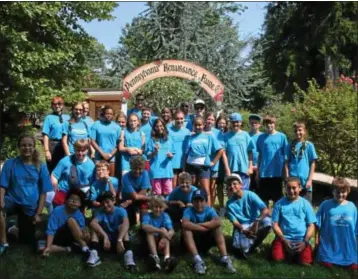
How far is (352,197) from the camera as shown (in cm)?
995

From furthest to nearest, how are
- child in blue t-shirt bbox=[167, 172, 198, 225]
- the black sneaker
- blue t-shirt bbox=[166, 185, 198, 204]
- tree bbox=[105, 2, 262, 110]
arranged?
tree bbox=[105, 2, 262, 110] < blue t-shirt bbox=[166, 185, 198, 204] < child in blue t-shirt bbox=[167, 172, 198, 225] < the black sneaker

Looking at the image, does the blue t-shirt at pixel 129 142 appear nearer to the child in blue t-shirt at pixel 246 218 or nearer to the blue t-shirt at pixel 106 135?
the blue t-shirt at pixel 106 135

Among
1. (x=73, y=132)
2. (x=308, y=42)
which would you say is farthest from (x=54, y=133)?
(x=308, y=42)

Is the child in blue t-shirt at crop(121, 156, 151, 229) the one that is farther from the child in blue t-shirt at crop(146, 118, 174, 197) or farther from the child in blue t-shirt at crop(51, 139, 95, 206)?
the child in blue t-shirt at crop(146, 118, 174, 197)

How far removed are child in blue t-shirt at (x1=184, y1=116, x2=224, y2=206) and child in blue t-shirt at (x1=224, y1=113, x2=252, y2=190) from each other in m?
0.19

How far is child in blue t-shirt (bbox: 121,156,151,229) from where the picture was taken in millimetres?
6152

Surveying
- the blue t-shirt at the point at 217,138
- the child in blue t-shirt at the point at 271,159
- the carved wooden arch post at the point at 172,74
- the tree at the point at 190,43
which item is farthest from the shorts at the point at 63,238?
the tree at the point at 190,43

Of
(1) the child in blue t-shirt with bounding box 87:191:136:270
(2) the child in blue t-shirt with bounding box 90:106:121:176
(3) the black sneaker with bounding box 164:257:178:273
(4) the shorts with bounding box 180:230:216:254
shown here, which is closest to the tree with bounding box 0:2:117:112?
(2) the child in blue t-shirt with bounding box 90:106:121:176

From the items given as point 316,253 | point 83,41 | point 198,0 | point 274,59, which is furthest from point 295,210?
point 274,59

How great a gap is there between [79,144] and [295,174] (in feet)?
9.01

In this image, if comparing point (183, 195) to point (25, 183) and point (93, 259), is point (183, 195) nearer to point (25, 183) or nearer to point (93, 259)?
point (93, 259)

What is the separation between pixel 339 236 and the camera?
568cm

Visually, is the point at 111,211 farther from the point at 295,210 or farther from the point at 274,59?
the point at 274,59

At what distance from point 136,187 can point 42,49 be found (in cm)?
954
